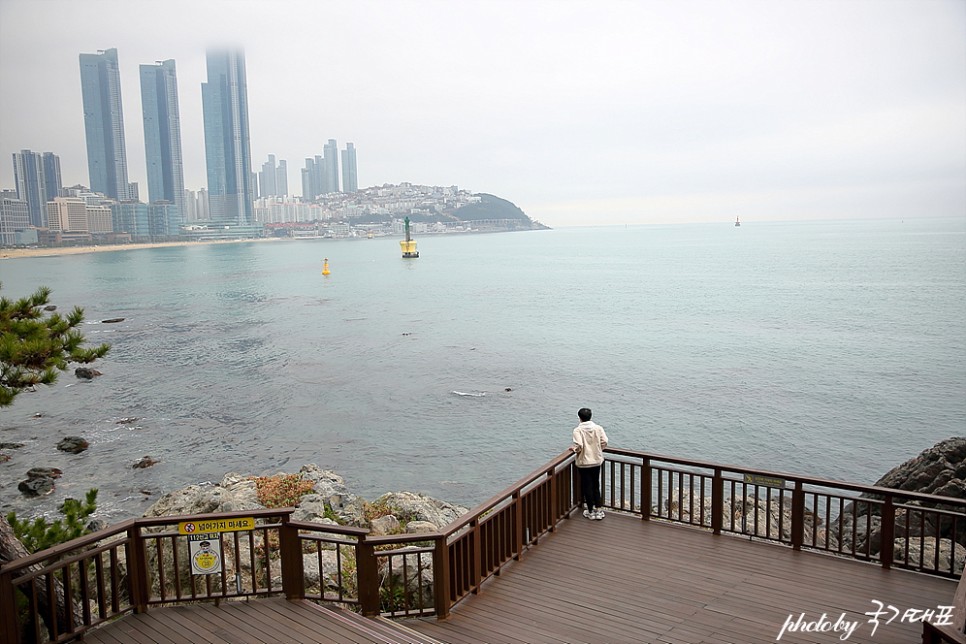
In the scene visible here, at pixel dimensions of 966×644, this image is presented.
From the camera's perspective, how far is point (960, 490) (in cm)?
1440

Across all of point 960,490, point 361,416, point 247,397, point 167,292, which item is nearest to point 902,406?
point 960,490

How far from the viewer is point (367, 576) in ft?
20.4

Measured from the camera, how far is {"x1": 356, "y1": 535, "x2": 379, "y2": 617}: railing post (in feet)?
20.2

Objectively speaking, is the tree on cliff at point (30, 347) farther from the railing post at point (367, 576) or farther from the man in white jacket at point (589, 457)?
the man in white jacket at point (589, 457)

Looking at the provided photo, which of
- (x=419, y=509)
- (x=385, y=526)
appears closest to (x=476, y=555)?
(x=385, y=526)

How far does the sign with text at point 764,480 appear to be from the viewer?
7.78m

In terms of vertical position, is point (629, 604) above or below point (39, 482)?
above

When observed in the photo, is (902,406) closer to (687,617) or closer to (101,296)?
(687,617)

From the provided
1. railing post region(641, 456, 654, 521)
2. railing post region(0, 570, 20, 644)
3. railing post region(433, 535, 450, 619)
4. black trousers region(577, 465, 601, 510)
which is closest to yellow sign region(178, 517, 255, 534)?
railing post region(0, 570, 20, 644)

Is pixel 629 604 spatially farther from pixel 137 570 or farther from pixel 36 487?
pixel 36 487

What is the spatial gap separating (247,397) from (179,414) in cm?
352

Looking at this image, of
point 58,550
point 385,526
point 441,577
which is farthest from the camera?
point 385,526

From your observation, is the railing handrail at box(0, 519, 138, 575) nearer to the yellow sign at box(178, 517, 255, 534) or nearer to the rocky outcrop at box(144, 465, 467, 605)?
the yellow sign at box(178, 517, 255, 534)

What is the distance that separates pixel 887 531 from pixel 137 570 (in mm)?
7791
